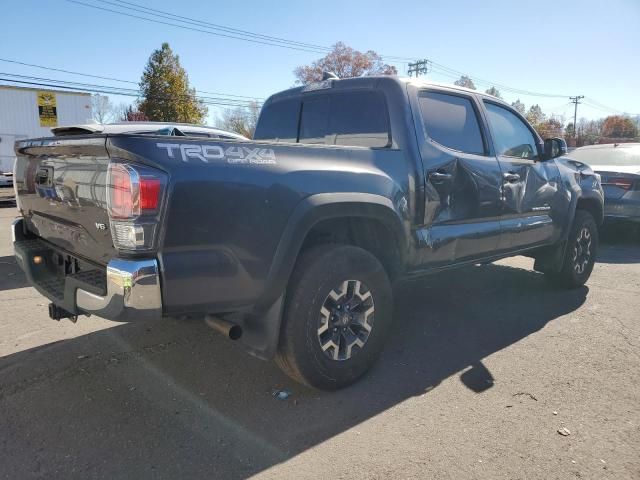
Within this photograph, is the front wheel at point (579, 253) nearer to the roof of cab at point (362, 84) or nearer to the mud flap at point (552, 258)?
the mud flap at point (552, 258)

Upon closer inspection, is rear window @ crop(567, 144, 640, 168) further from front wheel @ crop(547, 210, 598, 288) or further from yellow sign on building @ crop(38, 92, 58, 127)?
yellow sign on building @ crop(38, 92, 58, 127)

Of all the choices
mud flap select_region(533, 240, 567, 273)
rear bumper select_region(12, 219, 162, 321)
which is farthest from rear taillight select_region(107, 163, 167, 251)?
mud flap select_region(533, 240, 567, 273)

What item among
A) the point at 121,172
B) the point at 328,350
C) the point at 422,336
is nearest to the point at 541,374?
the point at 422,336

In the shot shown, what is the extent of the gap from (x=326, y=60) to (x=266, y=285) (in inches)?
1805

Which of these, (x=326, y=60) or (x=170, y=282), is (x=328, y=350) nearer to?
(x=170, y=282)

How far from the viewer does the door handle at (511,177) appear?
440cm

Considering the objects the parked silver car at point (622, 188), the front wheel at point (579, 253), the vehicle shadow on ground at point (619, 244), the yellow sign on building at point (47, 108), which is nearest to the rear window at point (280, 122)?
the front wheel at point (579, 253)

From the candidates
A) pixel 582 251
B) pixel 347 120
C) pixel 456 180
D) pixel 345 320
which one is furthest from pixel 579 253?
pixel 345 320

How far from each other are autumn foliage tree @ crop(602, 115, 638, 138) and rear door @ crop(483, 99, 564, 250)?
87181mm

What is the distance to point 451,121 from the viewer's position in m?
4.07

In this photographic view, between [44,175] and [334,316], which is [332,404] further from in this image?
[44,175]

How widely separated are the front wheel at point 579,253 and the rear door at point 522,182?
423 mm

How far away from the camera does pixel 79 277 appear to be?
107 inches

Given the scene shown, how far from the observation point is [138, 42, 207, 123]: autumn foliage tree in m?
31.2
